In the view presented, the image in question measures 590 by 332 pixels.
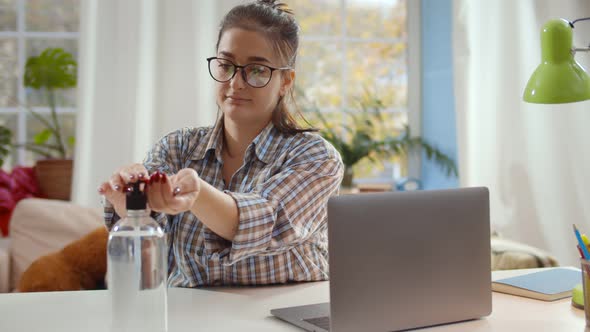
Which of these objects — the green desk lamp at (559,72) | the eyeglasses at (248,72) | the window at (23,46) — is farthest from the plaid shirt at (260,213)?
the window at (23,46)

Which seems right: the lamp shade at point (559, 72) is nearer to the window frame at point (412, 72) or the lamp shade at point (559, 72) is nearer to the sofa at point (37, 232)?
the sofa at point (37, 232)

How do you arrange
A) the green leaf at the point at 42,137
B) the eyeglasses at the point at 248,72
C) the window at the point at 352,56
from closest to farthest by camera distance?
the eyeglasses at the point at 248,72
the green leaf at the point at 42,137
the window at the point at 352,56

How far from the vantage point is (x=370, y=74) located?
11.8ft

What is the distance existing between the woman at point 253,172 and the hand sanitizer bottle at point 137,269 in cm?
27

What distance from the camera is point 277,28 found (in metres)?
1.56

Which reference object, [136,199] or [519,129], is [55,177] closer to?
[519,129]

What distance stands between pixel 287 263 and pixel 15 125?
222 centimetres

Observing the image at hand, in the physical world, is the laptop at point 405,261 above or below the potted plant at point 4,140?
below

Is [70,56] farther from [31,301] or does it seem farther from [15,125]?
[31,301]

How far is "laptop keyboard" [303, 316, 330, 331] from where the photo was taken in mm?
1064

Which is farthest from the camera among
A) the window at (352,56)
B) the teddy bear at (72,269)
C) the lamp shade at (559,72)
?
the window at (352,56)

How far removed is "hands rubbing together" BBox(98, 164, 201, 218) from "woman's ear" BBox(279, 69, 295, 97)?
54 cm

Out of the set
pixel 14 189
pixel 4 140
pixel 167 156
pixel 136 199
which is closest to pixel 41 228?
pixel 14 189

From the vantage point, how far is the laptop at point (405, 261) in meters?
0.99
